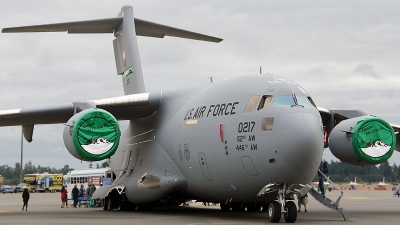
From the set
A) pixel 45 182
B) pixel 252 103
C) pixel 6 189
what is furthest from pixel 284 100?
pixel 45 182

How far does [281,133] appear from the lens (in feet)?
45.7

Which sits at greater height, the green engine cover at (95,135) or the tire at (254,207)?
the green engine cover at (95,135)

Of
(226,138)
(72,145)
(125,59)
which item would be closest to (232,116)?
(226,138)

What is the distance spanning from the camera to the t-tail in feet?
73.4

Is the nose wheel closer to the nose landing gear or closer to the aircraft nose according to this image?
the nose landing gear

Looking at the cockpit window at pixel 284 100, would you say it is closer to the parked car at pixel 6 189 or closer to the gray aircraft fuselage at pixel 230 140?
the gray aircraft fuselage at pixel 230 140

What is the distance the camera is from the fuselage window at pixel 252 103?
15.0 meters

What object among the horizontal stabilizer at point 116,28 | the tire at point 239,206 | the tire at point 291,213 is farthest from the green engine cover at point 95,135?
the horizontal stabilizer at point 116,28

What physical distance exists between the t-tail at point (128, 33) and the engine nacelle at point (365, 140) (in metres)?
8.28

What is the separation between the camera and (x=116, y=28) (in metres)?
23.9

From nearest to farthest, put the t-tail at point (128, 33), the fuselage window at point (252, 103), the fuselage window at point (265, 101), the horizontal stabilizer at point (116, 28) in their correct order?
the fuselage window at point (265, 101) → the fuselage window at point (252, 103) → the horizontal stabilizer at point (116, 28) → the t-tail at point (128, 33)

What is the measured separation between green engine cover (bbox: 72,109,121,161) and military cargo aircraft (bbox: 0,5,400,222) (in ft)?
0.09

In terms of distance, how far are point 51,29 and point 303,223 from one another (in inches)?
467

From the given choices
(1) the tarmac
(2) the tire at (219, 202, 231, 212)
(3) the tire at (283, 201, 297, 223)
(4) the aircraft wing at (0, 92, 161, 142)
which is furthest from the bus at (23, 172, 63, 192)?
(3) the tire at (283, 201, 297, 223)
